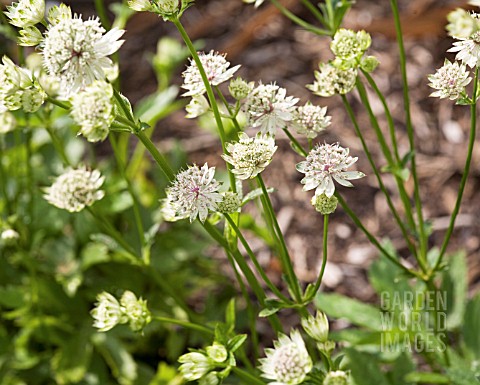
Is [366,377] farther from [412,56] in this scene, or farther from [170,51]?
[412,56]

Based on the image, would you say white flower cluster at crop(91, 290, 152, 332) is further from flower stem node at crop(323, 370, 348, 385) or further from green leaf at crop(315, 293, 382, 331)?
→ green leaf at crop(315, 293, 382, 331)

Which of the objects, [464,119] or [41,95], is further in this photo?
[464,119]

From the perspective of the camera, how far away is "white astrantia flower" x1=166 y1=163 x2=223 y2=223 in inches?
44.4

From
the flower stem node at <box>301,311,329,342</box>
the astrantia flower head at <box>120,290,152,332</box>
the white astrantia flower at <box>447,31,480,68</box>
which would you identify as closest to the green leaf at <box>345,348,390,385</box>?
the flower stem node at <box>301,311,329,342</box>

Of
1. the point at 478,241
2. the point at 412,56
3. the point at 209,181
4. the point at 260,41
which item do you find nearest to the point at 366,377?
the point at 209,181

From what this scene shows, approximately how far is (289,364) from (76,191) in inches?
21.2

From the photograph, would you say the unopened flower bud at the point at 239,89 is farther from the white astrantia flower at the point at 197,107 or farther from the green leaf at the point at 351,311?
the green leaf at the point at 351,311

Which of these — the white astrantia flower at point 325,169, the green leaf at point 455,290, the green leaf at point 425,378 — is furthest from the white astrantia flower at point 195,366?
the green leaf at point 455,290

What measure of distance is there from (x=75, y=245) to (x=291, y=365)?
3.89 feet

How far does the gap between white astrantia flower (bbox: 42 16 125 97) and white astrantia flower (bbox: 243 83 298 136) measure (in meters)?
0.26

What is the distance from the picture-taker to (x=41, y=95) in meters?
1.12

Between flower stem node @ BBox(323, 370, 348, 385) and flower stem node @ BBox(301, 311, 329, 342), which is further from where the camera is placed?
flower stem node @ BBox(301, 311, 329, 342)

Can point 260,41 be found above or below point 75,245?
above

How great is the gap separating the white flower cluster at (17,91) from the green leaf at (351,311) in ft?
3.09
